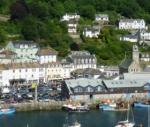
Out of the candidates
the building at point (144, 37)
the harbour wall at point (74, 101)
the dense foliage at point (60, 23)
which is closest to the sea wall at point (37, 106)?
the harbour wall at point (74, 101)

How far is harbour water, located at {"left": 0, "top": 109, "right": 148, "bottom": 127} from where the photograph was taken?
29312 millimetres

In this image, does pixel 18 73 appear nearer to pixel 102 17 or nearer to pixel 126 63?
pixel 126 63

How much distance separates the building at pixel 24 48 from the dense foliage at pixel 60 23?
1.58m

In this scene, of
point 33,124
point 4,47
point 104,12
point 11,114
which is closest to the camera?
point 33,124

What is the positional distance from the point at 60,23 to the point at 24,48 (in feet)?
22.1

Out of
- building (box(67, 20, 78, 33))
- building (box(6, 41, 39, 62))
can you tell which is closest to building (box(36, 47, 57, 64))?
building (box(6, 41, 39, 62))

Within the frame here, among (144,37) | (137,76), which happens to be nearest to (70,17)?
(144,37)

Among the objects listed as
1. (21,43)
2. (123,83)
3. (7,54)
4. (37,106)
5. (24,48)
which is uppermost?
(21,43)

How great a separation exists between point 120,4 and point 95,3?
1880mm

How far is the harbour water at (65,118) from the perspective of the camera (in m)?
29.3

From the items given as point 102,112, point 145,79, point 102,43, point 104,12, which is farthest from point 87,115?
point 104,12

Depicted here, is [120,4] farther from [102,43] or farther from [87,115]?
[87,115]

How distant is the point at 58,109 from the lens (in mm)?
32656

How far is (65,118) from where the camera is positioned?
3048 cm
